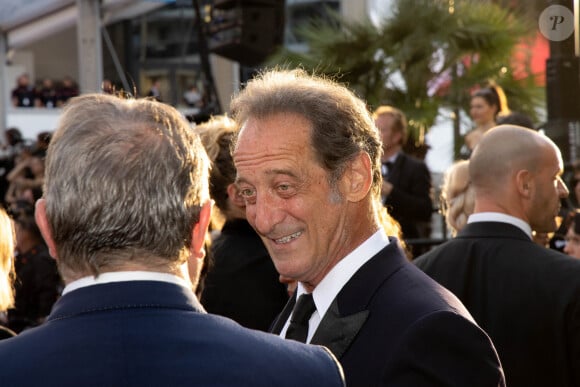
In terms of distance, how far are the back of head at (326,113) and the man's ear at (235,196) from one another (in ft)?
3.78

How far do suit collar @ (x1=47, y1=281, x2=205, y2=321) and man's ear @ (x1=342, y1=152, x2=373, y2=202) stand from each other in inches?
32.1

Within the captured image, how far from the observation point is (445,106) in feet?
31.1

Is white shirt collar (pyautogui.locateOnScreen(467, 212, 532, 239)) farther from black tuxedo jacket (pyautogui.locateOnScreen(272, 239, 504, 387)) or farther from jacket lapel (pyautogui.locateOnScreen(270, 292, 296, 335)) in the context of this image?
black tuxedo jacket (pyautogui.locateOnScreen(272, 239, 504, 387))

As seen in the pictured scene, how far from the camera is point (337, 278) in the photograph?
2322 mm

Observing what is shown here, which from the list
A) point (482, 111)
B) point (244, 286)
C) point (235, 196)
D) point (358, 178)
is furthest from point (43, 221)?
point (482, 111)

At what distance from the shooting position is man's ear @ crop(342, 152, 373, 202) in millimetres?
2406

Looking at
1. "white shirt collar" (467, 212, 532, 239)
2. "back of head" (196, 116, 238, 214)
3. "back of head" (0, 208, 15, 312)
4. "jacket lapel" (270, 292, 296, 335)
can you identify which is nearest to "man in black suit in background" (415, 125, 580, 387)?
"white shirt collar" (467, 212, 532, 239)

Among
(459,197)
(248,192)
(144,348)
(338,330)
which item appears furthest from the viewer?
(459,197)

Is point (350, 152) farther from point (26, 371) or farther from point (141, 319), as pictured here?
point (26, 371)

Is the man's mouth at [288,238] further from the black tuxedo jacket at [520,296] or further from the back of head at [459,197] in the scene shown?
the back of head at [459,197]

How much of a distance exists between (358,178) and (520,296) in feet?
3.48

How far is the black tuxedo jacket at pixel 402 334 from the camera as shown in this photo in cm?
199

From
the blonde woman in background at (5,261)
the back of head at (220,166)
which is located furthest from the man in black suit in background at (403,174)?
the blonde woman in background at (5,261)

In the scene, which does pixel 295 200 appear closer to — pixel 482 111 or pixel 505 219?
pixel 505 219
